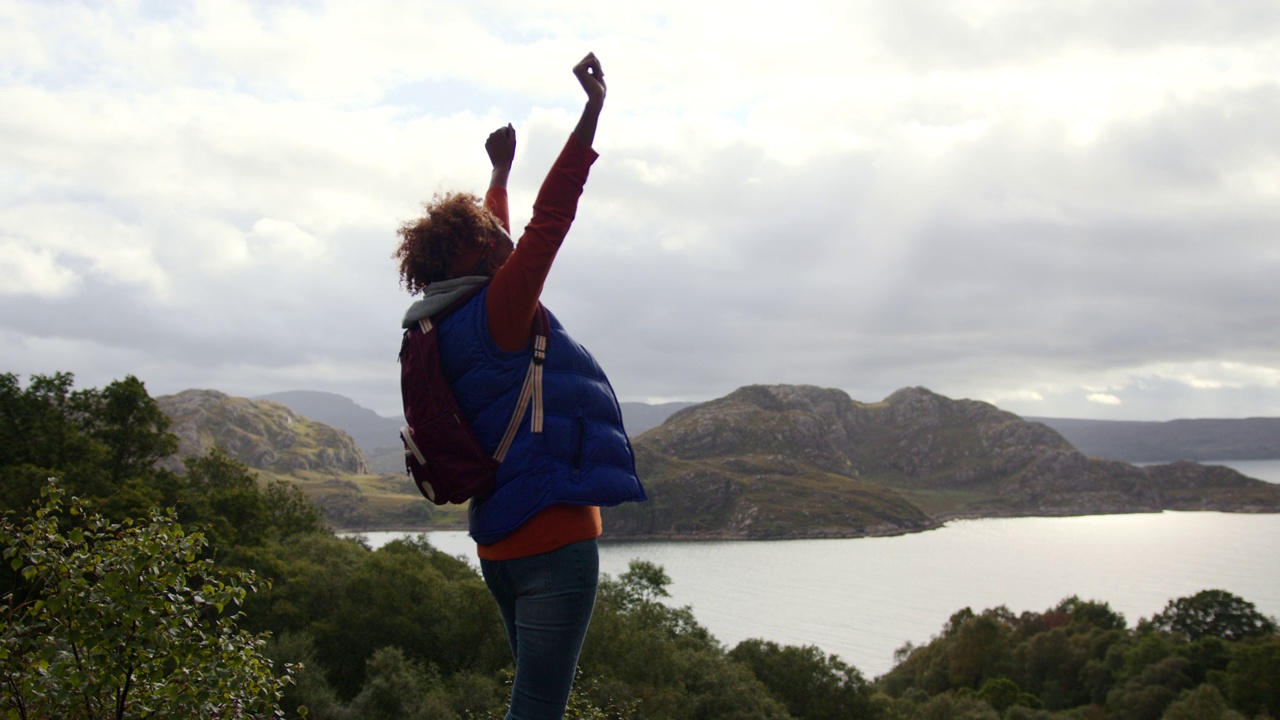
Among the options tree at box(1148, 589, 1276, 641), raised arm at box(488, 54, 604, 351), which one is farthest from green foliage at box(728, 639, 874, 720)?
raised arm at box(488, 54, 604, 351)

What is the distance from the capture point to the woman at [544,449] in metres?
2.60

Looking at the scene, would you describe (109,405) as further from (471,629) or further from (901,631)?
(901,631)

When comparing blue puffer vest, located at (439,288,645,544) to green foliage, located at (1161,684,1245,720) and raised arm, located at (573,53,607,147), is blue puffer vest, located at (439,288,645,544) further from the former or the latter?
green foliage, located at (1161,684,1245,720)

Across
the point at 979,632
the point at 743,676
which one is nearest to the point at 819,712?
the point at 743,676

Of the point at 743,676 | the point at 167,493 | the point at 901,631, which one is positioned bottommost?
the point at 901,631

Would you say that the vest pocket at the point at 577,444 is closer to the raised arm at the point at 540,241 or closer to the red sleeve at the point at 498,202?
the raised arm at the point at 540,241

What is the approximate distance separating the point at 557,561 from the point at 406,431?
27.7 inches

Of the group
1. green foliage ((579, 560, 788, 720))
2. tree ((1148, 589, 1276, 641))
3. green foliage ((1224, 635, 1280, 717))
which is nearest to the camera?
green foliage ((579, 560, 788, 720))

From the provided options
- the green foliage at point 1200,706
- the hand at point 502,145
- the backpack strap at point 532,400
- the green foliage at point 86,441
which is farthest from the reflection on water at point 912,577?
the backpack strap at point 532,400

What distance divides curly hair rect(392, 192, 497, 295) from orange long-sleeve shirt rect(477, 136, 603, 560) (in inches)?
14.3

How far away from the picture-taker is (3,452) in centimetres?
3841

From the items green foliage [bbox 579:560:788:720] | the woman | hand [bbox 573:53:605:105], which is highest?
hand [bbox 573:53:605:105]

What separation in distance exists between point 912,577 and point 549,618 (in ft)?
463

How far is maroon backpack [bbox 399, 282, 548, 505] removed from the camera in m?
2.65
